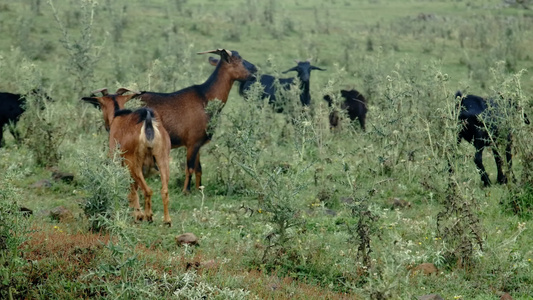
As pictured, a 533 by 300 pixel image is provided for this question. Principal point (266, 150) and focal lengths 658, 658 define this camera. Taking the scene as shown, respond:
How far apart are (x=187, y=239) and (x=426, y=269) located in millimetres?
2581

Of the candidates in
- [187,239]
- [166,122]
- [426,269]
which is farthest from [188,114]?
[426,269]

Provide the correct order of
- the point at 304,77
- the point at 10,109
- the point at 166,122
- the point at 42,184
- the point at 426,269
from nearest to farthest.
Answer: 1. the point at 426,269
2. the point at 42,184
3. the point at 166,122
4. the point at 10,109
5. the point at 304,77

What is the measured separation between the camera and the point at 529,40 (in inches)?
1096

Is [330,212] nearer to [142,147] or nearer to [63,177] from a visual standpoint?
[142,147]

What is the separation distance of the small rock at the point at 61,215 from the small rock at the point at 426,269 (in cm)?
415

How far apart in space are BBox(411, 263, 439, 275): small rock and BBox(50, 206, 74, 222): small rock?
4.15 m

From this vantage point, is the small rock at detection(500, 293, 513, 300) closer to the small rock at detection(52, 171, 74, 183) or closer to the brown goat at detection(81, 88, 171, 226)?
the brown goat at detection(81, 88, 171, 226)

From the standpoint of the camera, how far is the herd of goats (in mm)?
8203

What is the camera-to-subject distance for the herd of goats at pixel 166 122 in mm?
8203

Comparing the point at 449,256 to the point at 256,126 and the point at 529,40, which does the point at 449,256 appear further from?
the point at 529,40

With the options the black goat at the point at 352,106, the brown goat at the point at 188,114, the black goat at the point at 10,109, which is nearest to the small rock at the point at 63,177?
the brown goat at the point at 188,114

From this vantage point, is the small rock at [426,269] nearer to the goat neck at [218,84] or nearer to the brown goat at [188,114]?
the brown goat at [188,114]

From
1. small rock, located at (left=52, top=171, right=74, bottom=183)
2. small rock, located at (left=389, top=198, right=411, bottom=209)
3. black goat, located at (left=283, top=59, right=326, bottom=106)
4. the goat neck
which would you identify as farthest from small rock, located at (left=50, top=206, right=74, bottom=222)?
black goat, located at (left=283, top=59, right=326, bottom=106)

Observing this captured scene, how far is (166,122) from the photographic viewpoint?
32.7ft
